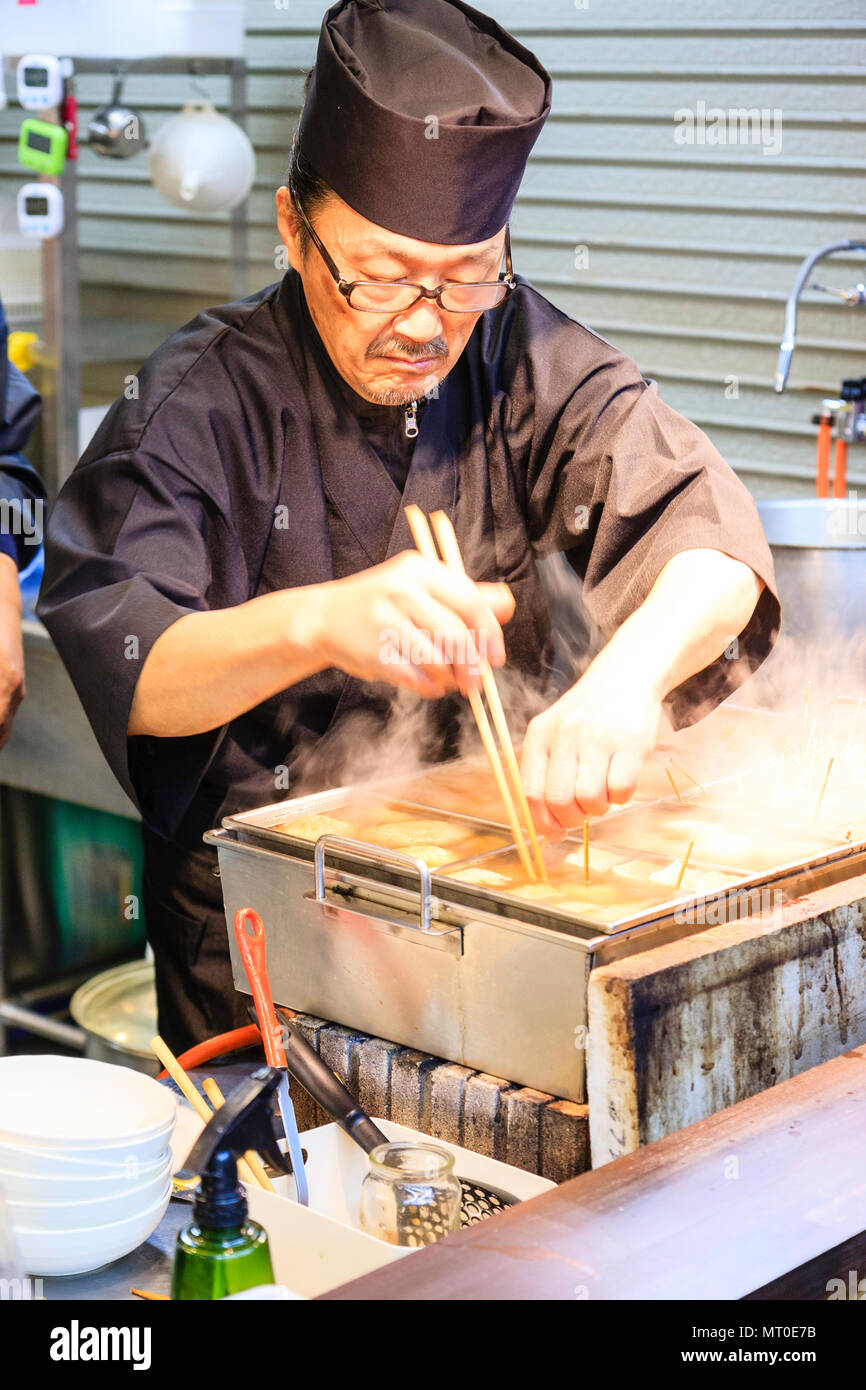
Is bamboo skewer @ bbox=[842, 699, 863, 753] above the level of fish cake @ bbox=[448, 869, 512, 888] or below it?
below

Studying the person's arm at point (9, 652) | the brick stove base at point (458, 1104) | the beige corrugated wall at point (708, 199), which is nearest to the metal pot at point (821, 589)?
the beige corrugated wall at point (708, 199)

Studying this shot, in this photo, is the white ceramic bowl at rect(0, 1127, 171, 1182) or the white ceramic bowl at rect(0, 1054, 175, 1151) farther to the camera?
the white ceramic bowl at rect(0, 1054, 175, 1151)

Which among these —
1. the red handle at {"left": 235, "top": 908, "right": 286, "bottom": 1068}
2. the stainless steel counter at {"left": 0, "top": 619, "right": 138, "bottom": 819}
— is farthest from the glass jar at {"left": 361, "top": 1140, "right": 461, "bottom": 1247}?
the stainless steel counter at {"left": 0, "top": 619, "right": 138, "bottom": 819}

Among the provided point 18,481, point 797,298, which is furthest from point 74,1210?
point 797,298

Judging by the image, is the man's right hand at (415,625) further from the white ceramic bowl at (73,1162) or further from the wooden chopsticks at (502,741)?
the white ceramic bowl at (73,1162)

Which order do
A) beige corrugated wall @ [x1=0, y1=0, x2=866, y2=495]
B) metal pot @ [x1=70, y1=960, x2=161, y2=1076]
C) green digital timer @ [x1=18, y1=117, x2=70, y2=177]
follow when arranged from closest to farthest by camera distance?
metal pot @ [x1=70, y1=960, x2=161, y2=1076] < beige corrugated wall @ [x1=0, y1=0, x2=866, y2=495] < green digital timer @ [x1=18, y1=117, x2=70, y2=177]

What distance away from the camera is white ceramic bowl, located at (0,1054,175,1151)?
1.36 m

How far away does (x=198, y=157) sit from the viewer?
4.54 m

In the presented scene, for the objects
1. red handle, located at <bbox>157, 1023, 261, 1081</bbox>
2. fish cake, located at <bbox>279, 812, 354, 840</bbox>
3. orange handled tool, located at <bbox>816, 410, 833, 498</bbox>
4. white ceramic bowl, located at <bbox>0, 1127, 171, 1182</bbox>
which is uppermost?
orange handled tool, located at <bbox>816, 410, 833, 498</bbox>

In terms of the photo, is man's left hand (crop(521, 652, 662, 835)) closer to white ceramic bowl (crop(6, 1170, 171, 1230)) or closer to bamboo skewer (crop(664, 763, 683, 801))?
bamboo skewer (crop(664, 763, 683, 801))

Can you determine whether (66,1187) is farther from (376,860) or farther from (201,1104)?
(376,860)

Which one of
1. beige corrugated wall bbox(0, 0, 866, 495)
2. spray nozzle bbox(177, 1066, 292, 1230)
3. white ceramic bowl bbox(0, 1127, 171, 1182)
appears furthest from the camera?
beige corrugated wall bbox(0, 0, 866, 495)
